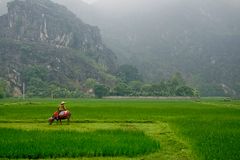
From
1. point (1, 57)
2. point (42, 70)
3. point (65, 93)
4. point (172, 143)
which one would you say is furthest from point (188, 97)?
point (172, 143)

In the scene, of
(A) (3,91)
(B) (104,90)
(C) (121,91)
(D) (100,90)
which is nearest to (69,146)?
(A) (3,91)

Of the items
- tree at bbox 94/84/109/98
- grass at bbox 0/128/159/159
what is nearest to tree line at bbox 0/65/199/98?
tree at bbox 94/84/109/98

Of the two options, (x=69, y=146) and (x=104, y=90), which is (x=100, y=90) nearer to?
(x=104, y=90)

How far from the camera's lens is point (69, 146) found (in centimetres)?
1334

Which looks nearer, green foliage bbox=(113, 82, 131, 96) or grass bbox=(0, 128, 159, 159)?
grass bbox=(0, 128, 159, 159)

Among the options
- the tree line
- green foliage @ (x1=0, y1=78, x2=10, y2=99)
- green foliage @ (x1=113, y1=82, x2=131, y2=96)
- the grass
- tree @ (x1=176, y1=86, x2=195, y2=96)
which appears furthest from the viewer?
tree @ (x1=176, y1=86, x2=195, y2=96)

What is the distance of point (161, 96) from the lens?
128 m

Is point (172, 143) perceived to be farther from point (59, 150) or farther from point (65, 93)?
point (65, 93)

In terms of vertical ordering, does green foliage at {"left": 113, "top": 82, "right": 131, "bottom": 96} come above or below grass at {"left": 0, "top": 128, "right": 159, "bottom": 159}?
→ above

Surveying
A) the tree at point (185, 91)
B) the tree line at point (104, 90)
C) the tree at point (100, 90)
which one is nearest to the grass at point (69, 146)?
the tree line at point (104, 90)

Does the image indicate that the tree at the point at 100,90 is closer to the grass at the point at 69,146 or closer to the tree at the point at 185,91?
the tree at the point at 185,91

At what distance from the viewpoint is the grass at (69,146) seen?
1232 cm

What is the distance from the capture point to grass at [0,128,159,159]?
1232 centimetres

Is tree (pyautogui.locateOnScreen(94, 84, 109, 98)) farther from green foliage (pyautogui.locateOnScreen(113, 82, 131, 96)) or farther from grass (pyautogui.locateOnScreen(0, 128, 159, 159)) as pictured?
grass (pyautogui.locateOnScreen(0, 128, 159, 159))
